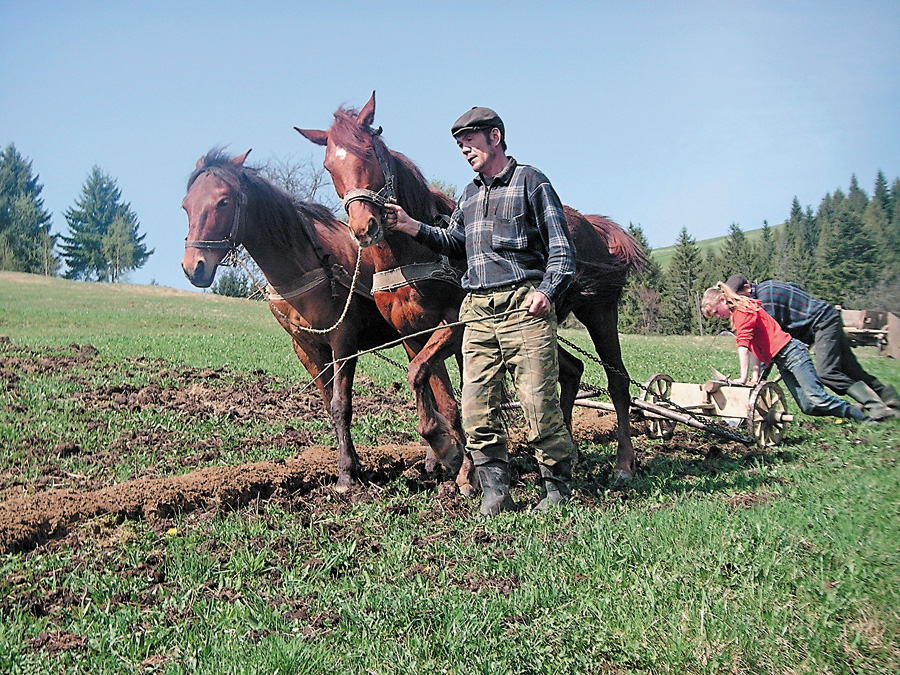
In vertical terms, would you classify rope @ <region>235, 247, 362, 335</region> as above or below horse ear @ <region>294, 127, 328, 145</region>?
below

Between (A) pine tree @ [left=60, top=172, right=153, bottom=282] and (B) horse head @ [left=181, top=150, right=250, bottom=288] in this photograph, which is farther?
(A) pine tree @ [left=60, top=172, right=153, bottom=282]

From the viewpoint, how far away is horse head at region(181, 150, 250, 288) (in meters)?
5.66

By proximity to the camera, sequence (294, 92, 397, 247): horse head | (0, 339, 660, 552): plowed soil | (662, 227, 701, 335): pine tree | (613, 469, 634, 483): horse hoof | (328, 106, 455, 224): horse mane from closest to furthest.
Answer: (294, 92, 397, 247): horse head
(0, 339, 660, 552): plowed soil
(328, 106, 455, 224): horse mane
(613, 469, 634, 483): horse hoof
(662, 227, 701, 335): pine tree

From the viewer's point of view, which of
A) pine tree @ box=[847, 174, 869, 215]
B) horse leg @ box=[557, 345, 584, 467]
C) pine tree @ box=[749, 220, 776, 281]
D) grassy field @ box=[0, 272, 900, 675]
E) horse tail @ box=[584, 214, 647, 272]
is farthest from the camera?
pine tree @ box=[847, 174, 869, 215]

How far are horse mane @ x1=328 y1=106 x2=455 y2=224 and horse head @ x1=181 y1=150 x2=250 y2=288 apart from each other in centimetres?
111

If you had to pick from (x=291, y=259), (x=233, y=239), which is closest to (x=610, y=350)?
(x=291, y=259)

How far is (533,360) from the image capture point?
480cm

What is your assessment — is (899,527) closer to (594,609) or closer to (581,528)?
(581,528)

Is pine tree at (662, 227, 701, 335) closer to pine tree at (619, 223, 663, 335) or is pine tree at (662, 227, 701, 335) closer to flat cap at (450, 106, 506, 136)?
pine tree at (619, 223, 663, 335)

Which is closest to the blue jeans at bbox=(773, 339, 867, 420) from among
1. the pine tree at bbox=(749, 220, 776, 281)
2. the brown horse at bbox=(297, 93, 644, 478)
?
the brown horse at bbox=(297, 93, 644, 478)

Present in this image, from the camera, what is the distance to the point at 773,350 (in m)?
7.92

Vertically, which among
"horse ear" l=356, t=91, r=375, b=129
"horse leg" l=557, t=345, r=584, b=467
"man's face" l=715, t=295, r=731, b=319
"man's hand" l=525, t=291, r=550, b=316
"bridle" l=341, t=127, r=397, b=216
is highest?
"horse ear" l=356, t=91, r=375, b=129

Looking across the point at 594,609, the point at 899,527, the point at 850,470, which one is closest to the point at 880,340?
the point at 850,470

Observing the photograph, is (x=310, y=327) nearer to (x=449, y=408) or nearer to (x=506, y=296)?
(x=449, y=408)
